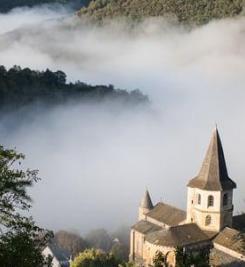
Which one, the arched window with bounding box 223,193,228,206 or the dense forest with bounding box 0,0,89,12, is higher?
the dense forest with bounding box 0,0,89,12

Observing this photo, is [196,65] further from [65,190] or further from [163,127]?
[65,190]

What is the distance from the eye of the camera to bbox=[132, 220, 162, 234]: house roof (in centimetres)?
3961

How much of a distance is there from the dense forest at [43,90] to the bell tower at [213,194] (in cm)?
3372

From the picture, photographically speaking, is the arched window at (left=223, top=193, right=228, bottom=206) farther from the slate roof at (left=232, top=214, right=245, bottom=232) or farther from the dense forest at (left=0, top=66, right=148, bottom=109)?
the dense forest at (left=0, top=66, right=148, bottom=109)

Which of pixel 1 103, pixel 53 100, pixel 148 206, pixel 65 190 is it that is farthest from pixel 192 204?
pixel 53 100

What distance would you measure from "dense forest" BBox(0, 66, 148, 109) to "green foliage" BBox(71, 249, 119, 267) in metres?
31.3

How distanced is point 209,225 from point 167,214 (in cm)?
406

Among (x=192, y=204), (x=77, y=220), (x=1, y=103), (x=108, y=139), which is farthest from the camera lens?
(x=108, y=139)

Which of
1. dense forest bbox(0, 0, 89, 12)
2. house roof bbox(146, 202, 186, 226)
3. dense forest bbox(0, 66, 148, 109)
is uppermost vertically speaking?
dense forest bbox(0, 0, 89, 12)

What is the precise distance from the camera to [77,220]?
4909 cm

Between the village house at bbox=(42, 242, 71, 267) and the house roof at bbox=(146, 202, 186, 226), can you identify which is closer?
the house roof at bbox=(146, 202, 186, 226)

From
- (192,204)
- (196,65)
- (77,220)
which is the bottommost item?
(77,220)

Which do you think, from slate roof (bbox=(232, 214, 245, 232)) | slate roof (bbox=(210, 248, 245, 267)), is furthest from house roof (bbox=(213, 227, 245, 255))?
slate roof (bbox=(232, 214, 245, 232))

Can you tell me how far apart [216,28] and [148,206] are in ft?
297
